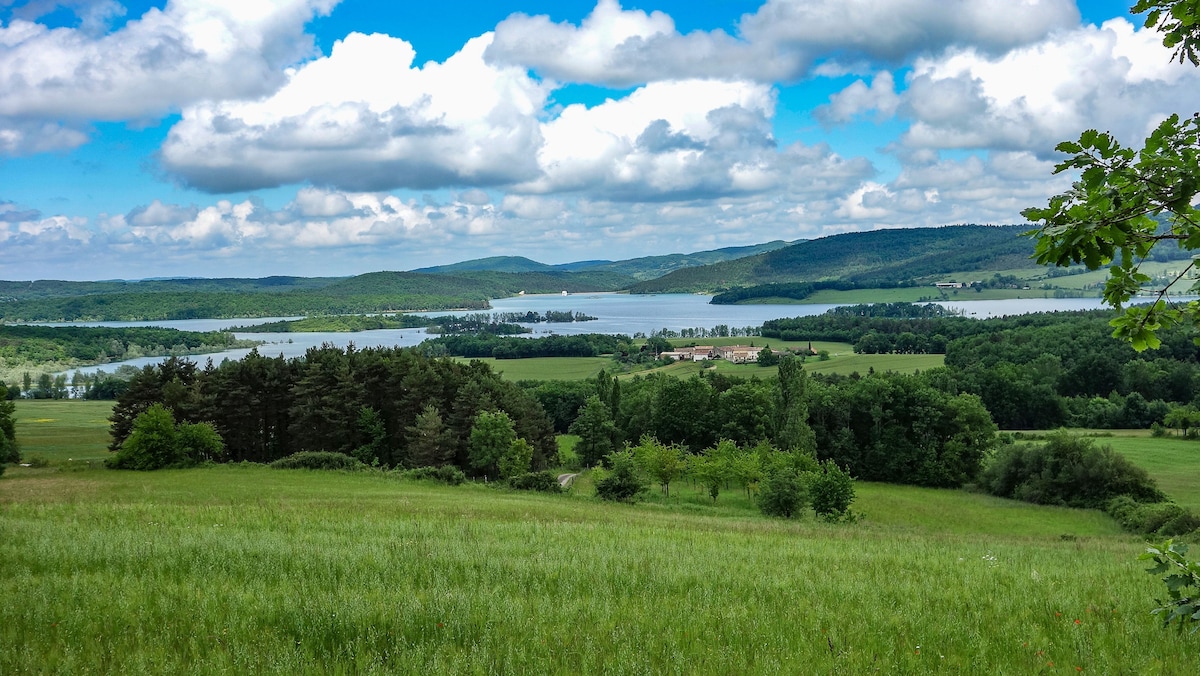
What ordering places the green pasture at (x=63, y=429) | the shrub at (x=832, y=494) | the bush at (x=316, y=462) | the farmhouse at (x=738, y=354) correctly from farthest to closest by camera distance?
1. the farmhouse at (x=738, y=354)
2. the green pasture at (x=63, y=429)
3. the bush at (x=316, y=462)
4. the shrub at (x=832, y=494)

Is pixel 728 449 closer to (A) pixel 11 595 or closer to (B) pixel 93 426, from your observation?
(A) pixel 11 595

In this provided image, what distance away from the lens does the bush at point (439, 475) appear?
39156 millimetres

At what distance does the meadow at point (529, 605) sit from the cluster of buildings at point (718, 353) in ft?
412

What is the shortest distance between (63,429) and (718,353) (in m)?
105

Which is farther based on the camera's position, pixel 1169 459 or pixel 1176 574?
pixel 1169 459

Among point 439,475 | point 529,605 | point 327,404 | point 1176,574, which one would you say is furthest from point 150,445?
point 1176,574

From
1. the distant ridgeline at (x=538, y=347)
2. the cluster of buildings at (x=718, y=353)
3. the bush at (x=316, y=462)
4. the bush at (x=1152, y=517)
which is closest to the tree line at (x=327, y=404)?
the bush at (x=316, y=462)

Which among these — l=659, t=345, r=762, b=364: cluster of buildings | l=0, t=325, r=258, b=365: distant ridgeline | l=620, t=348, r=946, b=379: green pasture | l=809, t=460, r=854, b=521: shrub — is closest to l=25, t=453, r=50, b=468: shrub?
l=809, t=460, r=854, b=521: shrub

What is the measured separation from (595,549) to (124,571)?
6.30m

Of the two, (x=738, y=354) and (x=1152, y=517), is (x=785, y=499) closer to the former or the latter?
(x=1152, y=517)

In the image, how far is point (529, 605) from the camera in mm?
7250

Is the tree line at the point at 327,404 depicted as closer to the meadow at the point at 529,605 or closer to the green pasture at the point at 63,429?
the green pasture at the point at 63,429

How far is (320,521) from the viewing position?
47.9 feet

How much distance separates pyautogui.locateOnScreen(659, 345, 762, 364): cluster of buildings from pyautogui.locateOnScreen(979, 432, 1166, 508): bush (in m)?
78.7
